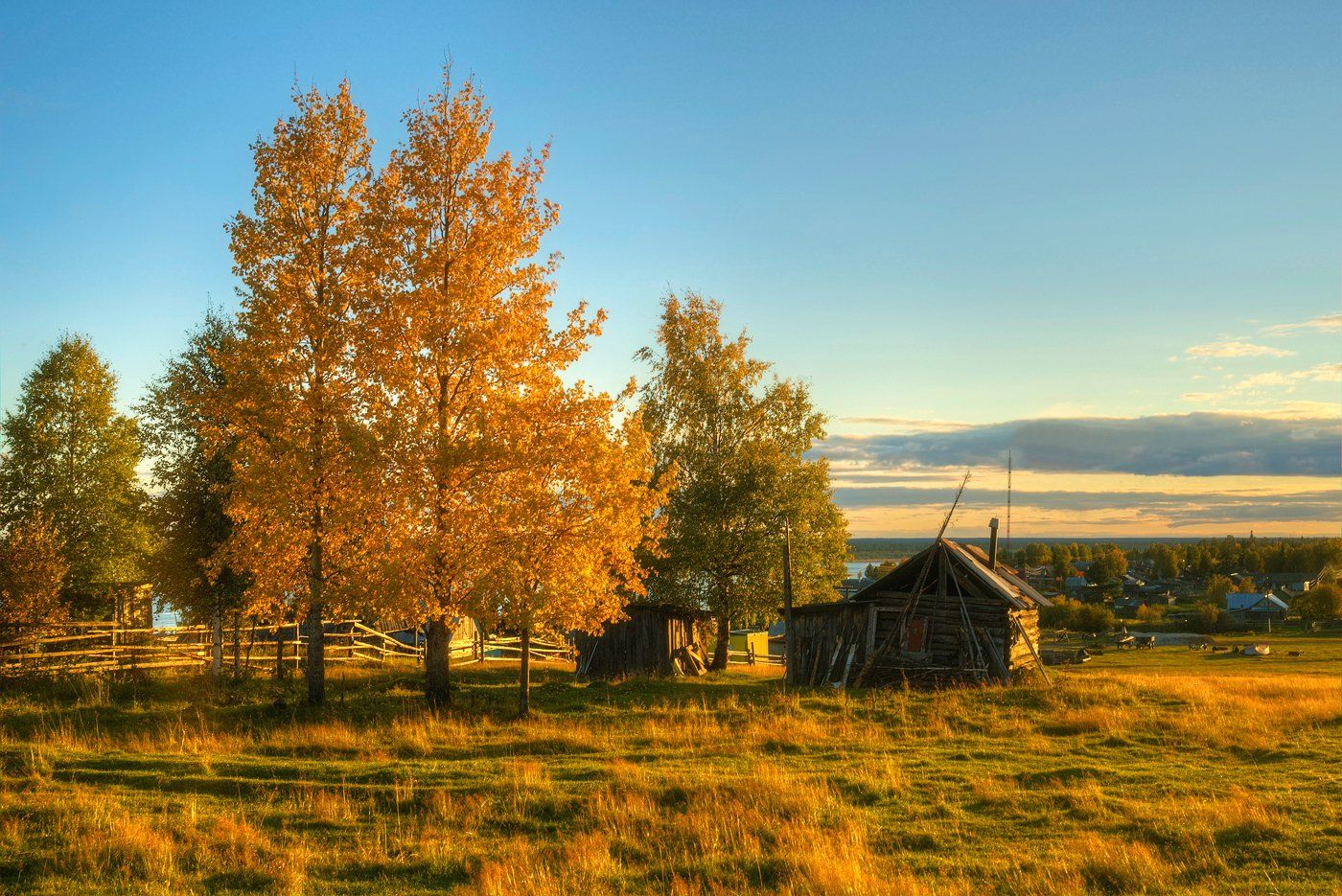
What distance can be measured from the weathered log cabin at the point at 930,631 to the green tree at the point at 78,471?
107 ft

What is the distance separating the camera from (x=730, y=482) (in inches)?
1415

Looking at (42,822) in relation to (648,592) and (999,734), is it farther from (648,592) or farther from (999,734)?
(648,592)

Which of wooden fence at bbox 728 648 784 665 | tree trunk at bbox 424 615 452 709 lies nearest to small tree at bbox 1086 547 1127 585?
wooden fence at bbox 728 648 784 665

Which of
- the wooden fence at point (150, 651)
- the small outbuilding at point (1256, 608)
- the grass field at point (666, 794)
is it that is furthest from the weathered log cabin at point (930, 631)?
the small outbuilding at point (1256, 608)

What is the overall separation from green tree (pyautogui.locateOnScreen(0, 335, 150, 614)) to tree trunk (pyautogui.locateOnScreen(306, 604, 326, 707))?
77.8 ft

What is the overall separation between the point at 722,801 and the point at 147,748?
456 inches

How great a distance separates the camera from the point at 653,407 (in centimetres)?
3781

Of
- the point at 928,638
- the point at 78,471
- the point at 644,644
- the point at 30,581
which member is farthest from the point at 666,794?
the point at 78,471

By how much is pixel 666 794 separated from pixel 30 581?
79.9ft

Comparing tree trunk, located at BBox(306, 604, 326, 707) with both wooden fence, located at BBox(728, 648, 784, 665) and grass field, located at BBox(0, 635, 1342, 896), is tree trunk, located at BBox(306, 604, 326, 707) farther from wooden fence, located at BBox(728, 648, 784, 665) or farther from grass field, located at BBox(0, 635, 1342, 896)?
wooden fence, located at BBox(728, 648, 784, 665)

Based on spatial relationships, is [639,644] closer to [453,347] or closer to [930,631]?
[930,631]

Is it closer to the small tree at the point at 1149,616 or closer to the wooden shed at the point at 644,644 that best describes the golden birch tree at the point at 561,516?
the wooden shed at the point at 644,644

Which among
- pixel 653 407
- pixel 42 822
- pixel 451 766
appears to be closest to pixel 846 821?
pixel 451 766

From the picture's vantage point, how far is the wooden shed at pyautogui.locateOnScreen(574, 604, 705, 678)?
119 feet
